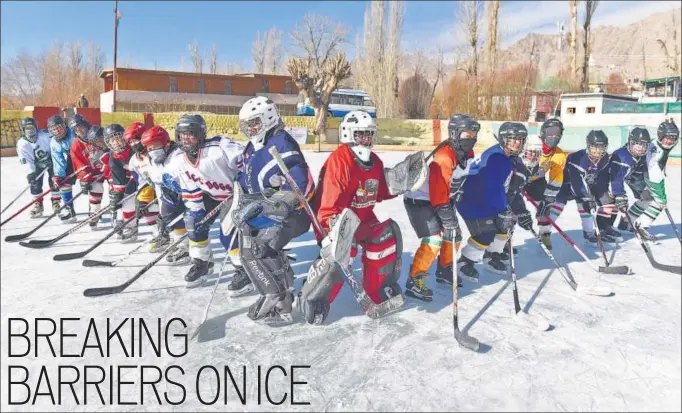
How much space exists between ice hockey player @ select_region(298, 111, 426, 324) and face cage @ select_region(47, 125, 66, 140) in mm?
5085

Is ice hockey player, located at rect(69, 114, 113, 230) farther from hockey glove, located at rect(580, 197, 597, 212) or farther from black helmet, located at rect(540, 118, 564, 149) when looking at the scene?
hockey glove, located at rect(580, 197, 597, 212)

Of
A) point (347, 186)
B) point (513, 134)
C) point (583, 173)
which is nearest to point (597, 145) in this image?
point (583, 173)

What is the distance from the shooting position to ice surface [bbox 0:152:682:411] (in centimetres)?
252

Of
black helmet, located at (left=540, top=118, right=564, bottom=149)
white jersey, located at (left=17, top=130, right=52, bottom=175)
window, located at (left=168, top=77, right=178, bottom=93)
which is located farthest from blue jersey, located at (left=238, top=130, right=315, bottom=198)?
window, located at (left=168, top=77, right=178, bottom=93)

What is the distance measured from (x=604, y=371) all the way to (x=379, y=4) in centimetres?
3349

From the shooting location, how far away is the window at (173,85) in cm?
3169

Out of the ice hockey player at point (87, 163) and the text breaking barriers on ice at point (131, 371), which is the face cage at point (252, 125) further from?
the ice hockey player at point (87, 163)

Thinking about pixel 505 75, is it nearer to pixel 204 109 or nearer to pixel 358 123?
pixel 204 109

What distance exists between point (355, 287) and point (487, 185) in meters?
1.72

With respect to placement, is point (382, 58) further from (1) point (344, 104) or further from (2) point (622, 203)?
(2) point (622, 203)

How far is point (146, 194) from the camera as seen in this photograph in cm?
548

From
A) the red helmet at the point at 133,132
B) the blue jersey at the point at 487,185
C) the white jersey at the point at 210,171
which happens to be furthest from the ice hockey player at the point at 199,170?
Result: the blue jersey at the point at 487,185

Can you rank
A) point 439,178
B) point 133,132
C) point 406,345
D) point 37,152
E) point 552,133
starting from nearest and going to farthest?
point 406,345 < point 439,178 < point 552,133 < point 133,132 < point 37,152

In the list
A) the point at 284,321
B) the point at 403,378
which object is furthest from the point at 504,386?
the point at 284,321
